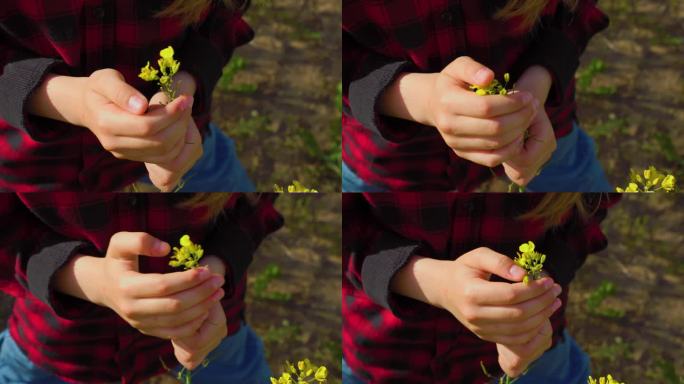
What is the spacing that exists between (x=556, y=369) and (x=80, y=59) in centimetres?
162

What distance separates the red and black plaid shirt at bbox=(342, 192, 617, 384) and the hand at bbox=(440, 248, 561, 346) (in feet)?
0.57

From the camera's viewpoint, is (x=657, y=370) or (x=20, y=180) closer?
(x=20, y=180)

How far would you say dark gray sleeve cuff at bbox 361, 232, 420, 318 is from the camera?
7.85ft

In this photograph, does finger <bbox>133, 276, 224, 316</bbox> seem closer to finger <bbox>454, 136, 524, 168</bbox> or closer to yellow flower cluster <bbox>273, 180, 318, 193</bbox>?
yellow flower cluster <bbox>273, 180, 318, 193</bbox>

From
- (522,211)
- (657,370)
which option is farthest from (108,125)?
(657,370)

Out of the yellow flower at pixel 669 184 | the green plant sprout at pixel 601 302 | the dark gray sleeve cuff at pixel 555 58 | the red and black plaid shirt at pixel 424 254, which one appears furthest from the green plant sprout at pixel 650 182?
the dark gray sleeve cuff at pixel 555 58

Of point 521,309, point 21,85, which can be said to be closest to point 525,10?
point 521,309

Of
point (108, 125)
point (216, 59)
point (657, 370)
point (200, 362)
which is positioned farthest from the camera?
point (657, 370)

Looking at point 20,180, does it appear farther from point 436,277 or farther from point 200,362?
point 436,277

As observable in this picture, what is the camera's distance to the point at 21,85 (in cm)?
219

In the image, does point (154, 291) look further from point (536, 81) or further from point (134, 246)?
point (536, 81)

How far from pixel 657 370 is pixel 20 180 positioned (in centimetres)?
203

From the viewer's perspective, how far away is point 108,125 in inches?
80.1

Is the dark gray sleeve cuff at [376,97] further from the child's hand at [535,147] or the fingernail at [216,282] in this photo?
the fingernail at [216,282]
